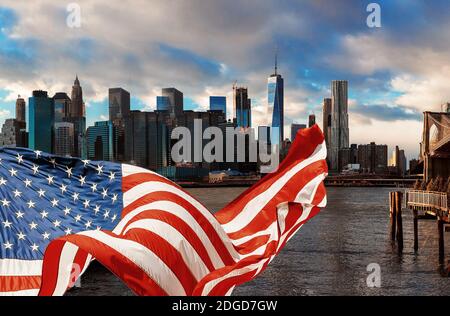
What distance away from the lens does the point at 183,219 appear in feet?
30.1

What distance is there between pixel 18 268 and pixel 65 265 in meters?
2.08

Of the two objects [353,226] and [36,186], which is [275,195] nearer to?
[36,186]

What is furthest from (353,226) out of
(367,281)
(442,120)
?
(367,281)

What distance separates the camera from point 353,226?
6066 cm

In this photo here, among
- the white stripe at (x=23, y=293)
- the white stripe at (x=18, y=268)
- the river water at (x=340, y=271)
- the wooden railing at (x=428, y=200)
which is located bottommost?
the river water at (x=340, y=271)

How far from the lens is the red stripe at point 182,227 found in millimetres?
8898

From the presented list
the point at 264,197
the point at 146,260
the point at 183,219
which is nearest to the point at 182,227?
the point at 183,219

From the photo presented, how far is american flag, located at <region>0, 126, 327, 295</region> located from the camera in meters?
→ 7.91

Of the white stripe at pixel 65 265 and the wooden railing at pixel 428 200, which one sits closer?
the white stripe at pixel 65 265

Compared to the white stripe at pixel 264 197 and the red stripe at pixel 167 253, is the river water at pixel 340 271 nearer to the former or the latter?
the white stripe at pixel 264 197

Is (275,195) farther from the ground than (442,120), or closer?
closer

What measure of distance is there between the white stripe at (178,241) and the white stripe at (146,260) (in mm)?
548

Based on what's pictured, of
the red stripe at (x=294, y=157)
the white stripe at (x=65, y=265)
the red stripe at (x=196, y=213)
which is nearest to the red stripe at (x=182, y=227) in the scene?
the red stripe at (x=196, y=213)
